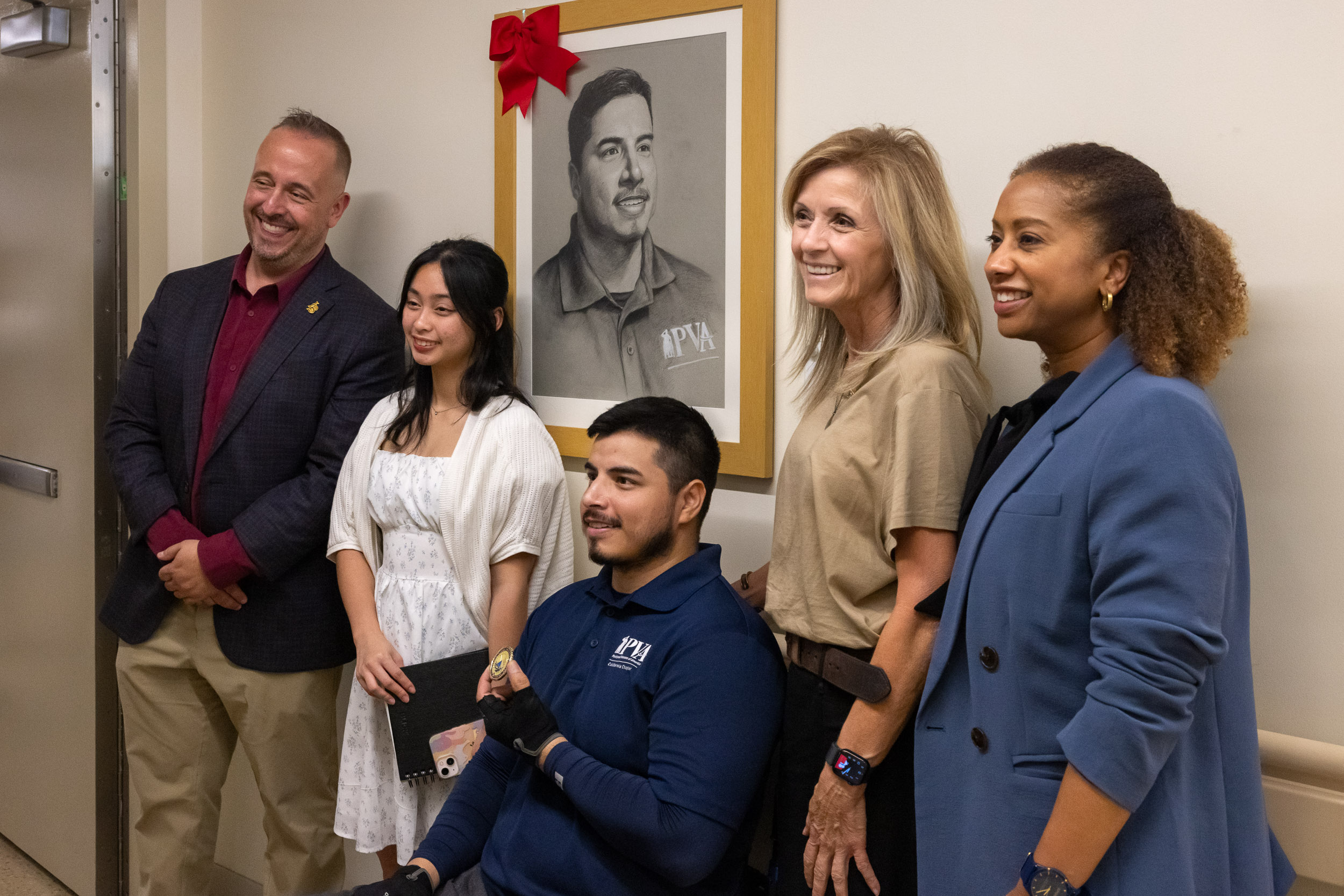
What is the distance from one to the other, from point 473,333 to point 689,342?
0.44 meters

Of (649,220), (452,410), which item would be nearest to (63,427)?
(452,410)

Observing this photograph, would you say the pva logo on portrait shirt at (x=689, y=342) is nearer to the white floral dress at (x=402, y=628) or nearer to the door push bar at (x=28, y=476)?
the white floral dress at (x=402, y=628)

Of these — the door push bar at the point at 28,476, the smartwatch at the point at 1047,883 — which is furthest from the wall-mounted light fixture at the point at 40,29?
the smartwatch at the point at 1047,883

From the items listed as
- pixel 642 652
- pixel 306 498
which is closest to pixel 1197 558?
pixel 642 652

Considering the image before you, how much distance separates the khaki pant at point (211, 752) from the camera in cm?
227

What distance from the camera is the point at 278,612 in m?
2.23

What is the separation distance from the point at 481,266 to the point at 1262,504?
143 centimetres

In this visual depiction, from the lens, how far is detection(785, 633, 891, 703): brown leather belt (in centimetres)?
137

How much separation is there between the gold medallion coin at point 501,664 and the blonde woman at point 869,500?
406mm

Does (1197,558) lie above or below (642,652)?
above

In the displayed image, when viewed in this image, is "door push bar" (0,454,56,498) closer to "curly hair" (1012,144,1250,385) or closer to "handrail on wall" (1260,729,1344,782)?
"curly hair" (1012,144,1250,385)

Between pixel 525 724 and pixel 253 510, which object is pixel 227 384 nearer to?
pixel 253 510

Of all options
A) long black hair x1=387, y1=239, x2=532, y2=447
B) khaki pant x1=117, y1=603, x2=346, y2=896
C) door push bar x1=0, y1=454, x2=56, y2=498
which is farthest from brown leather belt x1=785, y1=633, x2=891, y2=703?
door push bar x1=0, y1=454, x2=56, y2=498

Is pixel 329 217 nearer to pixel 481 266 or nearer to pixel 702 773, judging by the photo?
pixel 481 266
